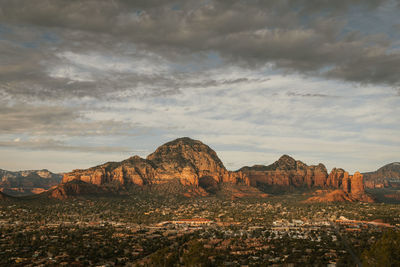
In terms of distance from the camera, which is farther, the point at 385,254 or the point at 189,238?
the point at 189,238

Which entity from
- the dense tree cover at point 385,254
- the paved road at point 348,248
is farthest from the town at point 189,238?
the dense tree cover at point 385,254

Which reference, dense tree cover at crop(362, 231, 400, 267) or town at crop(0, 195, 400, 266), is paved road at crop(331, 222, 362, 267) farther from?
dense tree cover at crop(362, 231, 400, 267)

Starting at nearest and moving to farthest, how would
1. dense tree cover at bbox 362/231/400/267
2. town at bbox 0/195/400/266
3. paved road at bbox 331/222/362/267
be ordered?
dense tree cover at bbox 362/231/400/267
paved road at bbox 331/222/362/267
town at bbox 0/195/400/266

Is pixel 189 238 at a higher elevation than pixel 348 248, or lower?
lower

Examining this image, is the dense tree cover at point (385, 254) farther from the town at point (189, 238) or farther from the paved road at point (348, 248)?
the paved road at point (348, 248)

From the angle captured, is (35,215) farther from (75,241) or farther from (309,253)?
(309,253)

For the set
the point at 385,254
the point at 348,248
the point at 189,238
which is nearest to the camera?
the point at 385,254

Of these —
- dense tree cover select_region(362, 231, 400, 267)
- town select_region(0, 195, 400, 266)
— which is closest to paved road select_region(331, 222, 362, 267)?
town select_region(0, 195, 400, 266)

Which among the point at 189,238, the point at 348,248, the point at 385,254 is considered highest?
the point at 385,254

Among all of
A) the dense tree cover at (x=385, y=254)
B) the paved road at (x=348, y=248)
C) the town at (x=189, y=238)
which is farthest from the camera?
the town at (x=189, y=238)

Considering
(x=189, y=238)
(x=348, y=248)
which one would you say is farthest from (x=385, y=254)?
(x=189, y=238)

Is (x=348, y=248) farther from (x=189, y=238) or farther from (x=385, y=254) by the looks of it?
(x=189, y=238)
